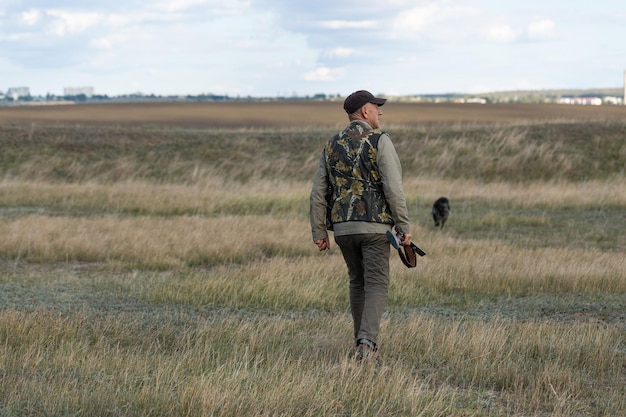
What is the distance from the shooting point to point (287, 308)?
9383mm

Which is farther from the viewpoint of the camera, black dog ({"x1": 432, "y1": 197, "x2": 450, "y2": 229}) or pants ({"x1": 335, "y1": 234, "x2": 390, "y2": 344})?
black dog ({"x1": 432, "y1": 197, "x2": 450, "y2": 229})

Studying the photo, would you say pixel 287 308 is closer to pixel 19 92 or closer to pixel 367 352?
pixel 367 352

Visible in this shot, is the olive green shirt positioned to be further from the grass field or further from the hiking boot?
the grass field

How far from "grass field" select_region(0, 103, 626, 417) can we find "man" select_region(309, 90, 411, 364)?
493mm

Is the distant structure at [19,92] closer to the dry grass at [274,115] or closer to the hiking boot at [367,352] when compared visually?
the dry grass at [274,115]

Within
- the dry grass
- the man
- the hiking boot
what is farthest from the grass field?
the dry grass

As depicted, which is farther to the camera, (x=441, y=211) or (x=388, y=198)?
(x=441, y=211)

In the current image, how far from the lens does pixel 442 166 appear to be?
30.3 metres

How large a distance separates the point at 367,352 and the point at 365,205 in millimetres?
1051

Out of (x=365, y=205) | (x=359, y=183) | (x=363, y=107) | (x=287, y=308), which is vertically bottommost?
(x=287, y=308)

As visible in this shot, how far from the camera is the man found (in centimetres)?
627

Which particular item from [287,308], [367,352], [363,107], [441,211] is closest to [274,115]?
[441,211]

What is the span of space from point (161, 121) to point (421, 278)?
38.2 metres

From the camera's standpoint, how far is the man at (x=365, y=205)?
6.27m
